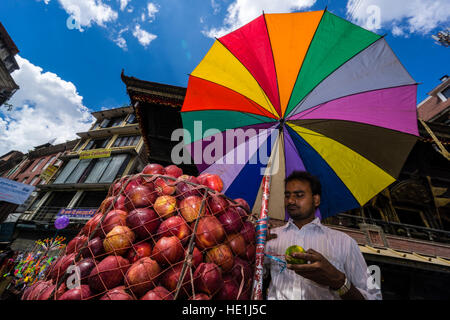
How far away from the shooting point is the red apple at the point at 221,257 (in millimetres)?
1388

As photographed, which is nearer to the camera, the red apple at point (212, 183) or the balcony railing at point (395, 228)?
the red apple at point (212, 183)

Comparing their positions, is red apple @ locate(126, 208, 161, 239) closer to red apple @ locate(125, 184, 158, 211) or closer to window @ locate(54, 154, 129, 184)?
red apple @ locate(125, 184, 158, 211)

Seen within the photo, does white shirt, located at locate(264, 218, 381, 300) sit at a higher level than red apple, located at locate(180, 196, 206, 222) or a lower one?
lower

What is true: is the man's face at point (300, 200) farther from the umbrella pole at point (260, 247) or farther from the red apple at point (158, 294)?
the red apple at point (158, 294)

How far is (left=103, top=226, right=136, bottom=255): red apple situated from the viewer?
1327 mm

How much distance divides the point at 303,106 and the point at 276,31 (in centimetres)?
100

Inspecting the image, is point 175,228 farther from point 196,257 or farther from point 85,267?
point 85,267

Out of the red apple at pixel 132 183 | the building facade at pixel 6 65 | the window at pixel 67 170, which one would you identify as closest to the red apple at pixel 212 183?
the red apple at pixel 132 183

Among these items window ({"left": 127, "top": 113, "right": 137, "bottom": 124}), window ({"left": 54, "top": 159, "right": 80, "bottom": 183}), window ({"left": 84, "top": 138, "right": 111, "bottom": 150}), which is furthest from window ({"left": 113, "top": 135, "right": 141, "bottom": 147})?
window ({"left": 54, "top": 159, "right": 80, "bottom": 183})

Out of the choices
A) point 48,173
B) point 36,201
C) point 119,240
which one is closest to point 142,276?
point 119,240

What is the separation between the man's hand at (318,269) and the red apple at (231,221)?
0.51m

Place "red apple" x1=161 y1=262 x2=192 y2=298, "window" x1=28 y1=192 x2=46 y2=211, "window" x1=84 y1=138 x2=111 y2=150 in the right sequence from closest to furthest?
"red apple" x1=161 y1=262 x2=192 y2=298 < "window" x1=28 y1=192 x2=46 y2=211 < "window" x1=84 y1=138 x2=111 y2=150

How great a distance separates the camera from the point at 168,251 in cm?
129

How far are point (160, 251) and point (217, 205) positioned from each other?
573 millimetres
